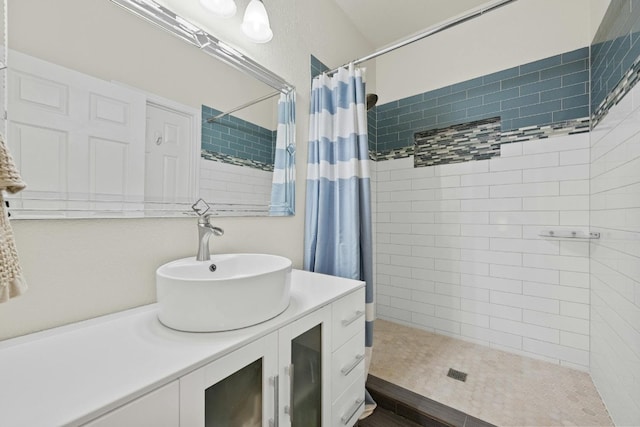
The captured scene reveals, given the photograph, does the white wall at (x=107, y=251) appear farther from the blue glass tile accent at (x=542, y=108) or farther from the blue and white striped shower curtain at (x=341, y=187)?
the blue glass tile accent at (x=542, y=108)

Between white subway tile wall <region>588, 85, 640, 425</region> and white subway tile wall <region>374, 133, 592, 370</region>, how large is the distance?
117 millimetres

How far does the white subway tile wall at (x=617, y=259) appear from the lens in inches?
42.4

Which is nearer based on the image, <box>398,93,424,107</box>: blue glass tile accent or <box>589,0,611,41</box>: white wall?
<box>589,0,611,41</box>: white wall

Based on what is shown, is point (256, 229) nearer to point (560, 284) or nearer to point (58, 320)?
point (58, 320)

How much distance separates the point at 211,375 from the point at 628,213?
1.70 m

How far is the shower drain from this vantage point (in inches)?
64.7

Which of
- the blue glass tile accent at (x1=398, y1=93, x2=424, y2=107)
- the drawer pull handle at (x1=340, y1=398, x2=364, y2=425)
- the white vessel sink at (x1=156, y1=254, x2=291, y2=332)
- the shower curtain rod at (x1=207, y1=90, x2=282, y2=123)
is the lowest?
the drawer pull handle at (x1=340, y1=398, x2=364, y2=425)

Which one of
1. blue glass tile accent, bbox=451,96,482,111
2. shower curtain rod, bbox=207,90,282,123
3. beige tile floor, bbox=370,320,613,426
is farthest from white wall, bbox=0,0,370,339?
blue glass tile accent, bbox=451,96,482,111

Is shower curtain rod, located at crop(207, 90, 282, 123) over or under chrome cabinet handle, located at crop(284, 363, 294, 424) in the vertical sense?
over

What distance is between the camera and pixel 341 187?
1.59m

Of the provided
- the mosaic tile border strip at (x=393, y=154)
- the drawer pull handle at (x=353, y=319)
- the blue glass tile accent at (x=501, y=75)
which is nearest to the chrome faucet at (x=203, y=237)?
the drawer pull handle at (x=353, y=319)

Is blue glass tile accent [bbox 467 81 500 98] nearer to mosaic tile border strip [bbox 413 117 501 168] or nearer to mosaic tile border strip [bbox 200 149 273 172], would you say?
mosaic tile border strip [bbox 413 117 501 168]

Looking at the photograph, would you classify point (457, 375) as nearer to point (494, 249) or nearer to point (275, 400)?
point (494, 249)

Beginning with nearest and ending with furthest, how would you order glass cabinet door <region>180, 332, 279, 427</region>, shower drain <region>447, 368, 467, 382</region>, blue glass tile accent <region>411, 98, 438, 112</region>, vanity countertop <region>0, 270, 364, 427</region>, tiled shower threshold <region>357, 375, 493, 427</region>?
vanity countertop <region>0, 270, 364, 427</region> → glass cabinet door <region>180, 332, 279, 427</region> → tiled shower threshold <region>357, 375, 493, 427</region> → shower drain <region>447, 368, 467, 382</region> → blue glass tile accent <region>411, 98, 438, 112</region>
